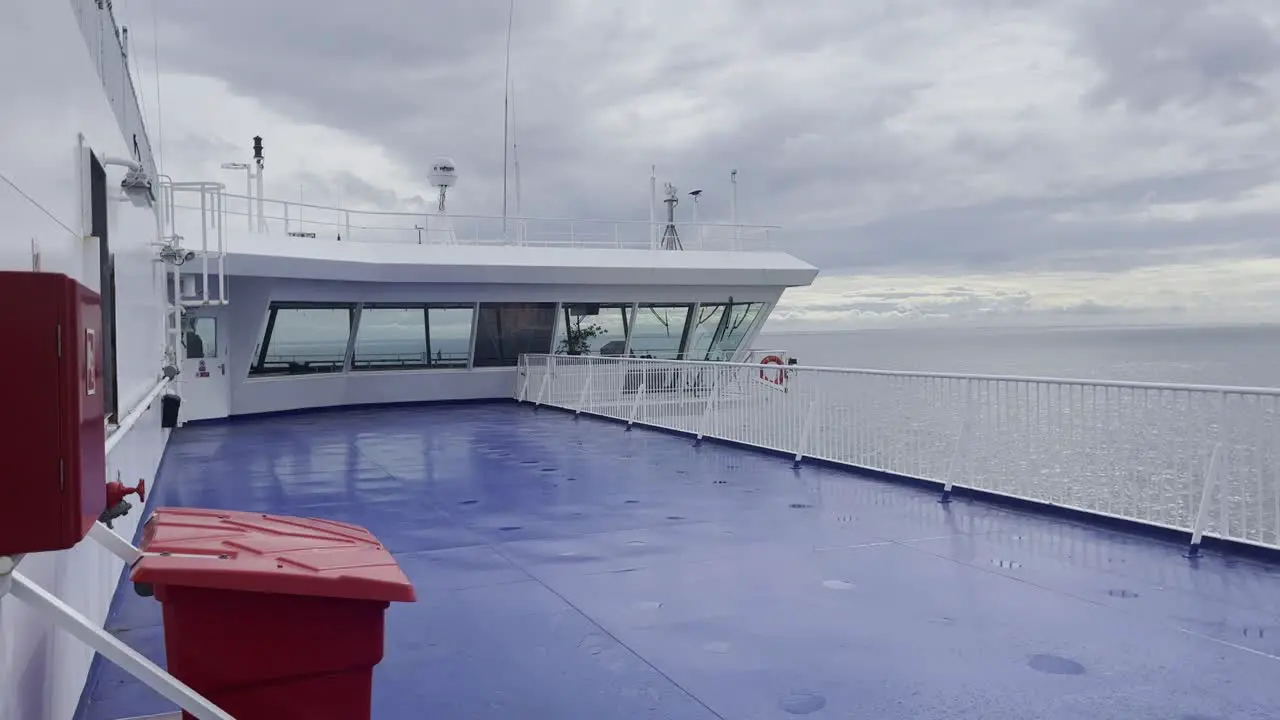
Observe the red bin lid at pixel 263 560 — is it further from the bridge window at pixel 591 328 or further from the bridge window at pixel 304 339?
the bridge window at pixel 591 328

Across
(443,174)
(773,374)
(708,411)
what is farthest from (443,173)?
(708,411)

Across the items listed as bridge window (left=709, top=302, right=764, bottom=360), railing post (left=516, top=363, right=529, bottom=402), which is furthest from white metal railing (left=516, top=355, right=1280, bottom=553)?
bridge window (left=709, top=302, right=764, bottom=360)

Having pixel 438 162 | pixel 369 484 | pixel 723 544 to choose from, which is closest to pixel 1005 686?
pixel 723 544

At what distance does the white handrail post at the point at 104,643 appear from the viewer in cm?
194

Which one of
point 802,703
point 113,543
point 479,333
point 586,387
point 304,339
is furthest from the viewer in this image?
point 479,333

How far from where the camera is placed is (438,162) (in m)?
19.1

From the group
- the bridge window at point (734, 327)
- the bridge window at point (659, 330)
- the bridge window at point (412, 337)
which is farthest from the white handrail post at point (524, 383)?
the bridge window at point (734, 327)

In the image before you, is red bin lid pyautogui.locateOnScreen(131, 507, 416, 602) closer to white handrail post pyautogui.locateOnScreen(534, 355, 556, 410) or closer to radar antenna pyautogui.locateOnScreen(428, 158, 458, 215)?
white handrail post pyautogui.locateOnScreen(534, 355, 556, 410)

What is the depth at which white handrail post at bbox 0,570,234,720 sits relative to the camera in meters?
1.94

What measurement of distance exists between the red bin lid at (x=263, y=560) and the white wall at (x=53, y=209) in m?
0.34

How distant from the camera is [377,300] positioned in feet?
55.9

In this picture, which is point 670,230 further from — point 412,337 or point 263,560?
point 263,560

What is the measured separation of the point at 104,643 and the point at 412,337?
16.2 m

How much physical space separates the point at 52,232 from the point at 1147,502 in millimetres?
6510
